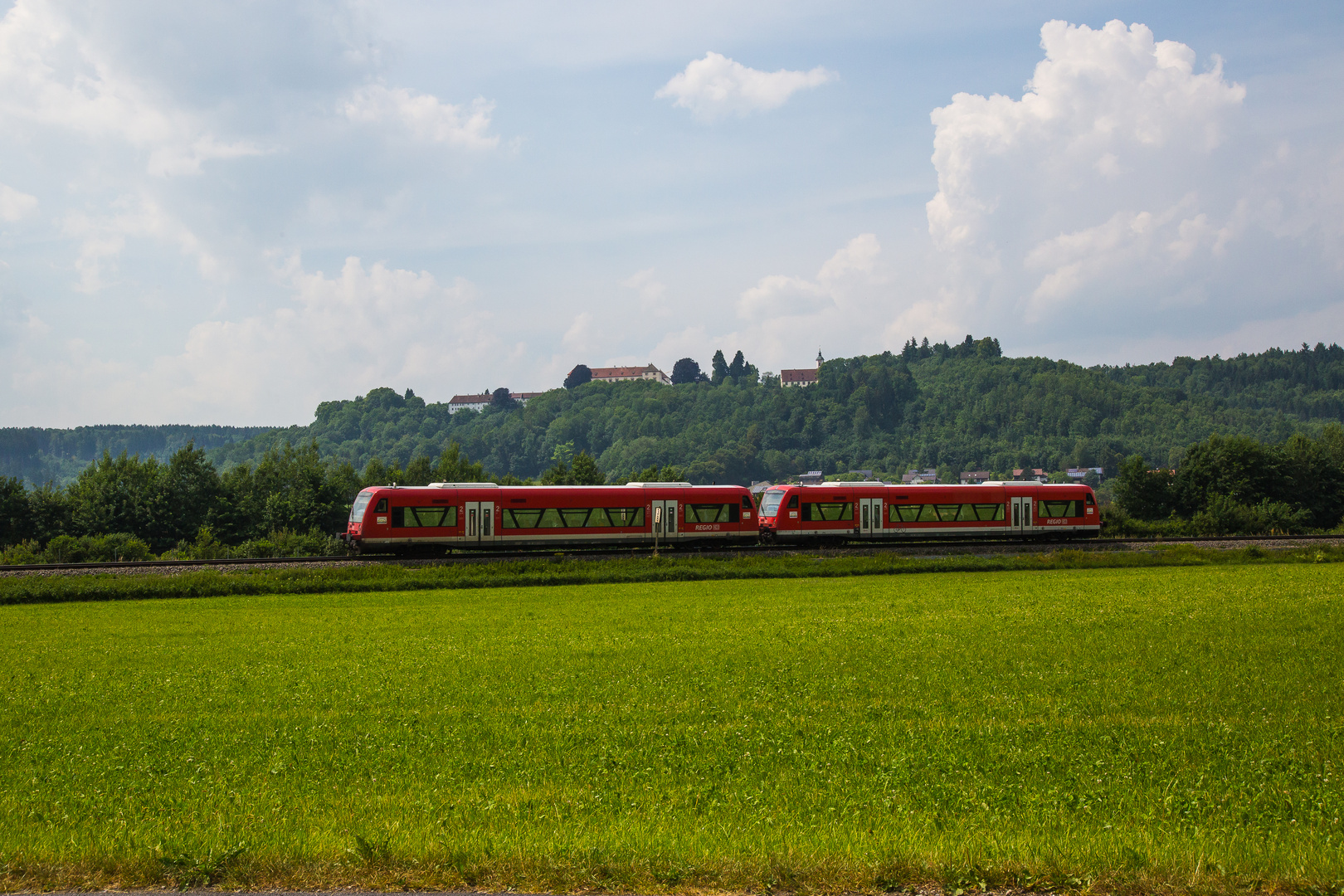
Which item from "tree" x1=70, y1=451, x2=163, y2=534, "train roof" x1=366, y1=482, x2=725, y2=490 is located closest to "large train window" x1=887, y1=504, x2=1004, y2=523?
"train roof" x1=366, y1=482, x2=725, y2=490

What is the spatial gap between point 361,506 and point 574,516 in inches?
360

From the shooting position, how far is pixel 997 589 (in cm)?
2994

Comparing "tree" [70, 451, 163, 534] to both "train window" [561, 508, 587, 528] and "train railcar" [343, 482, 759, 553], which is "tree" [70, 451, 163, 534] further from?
"train window" [561, 508, 587, 528]

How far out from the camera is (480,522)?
4088cm

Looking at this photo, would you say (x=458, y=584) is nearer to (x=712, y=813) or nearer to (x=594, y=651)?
(x=594, y=651)

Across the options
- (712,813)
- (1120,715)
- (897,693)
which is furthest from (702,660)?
(712,813)

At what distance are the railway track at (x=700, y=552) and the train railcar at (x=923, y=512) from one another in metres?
0.68

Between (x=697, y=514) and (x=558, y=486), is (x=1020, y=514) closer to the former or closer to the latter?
(x=697, y=514)

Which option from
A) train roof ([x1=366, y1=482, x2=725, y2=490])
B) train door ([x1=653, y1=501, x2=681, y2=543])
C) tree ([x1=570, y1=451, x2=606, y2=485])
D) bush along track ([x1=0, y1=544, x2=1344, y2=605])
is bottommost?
bush along track ([x1=0, y1=544, x2=1344, y2=605])

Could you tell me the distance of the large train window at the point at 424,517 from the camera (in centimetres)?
3991

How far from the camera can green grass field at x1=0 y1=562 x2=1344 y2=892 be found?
7391 millimetres

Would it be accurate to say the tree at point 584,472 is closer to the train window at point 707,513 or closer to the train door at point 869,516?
the train window at point 707,513

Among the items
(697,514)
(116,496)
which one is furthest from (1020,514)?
(116,496)

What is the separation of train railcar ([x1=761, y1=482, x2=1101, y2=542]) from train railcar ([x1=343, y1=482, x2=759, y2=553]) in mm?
2689
